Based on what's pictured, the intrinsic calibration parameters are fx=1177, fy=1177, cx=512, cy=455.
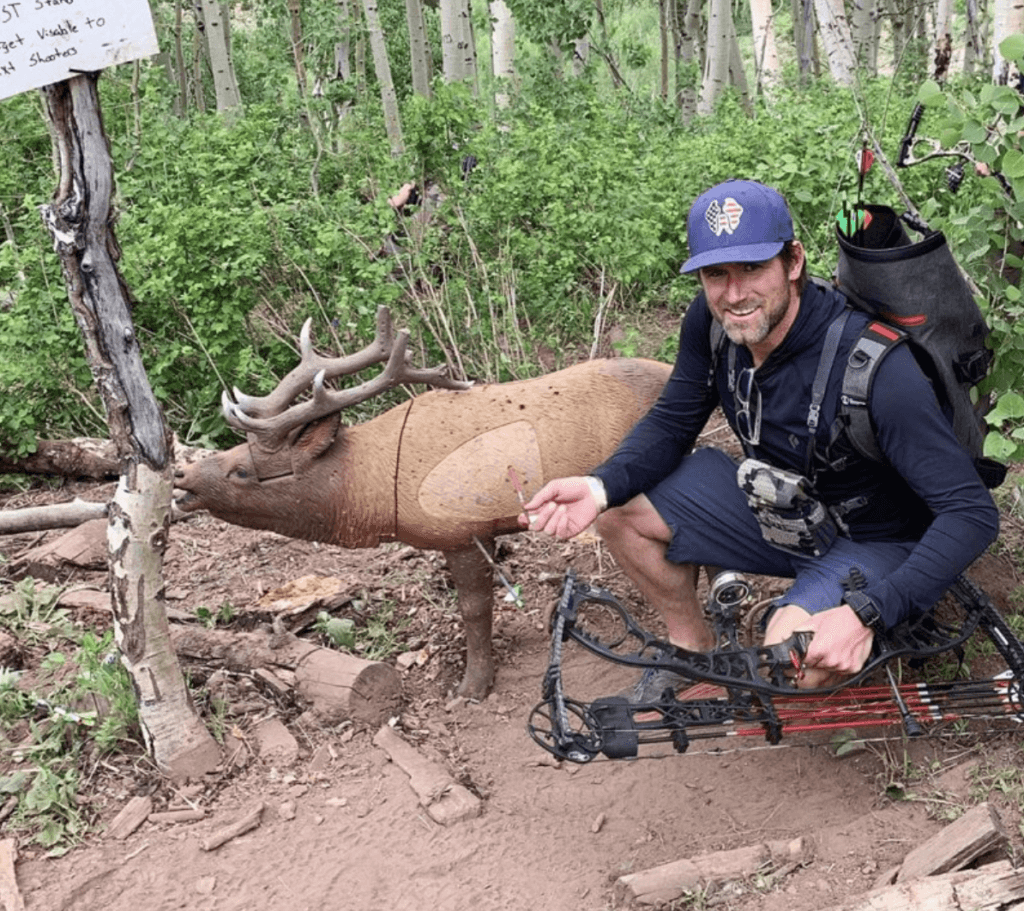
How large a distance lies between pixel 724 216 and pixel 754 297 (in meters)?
0.27

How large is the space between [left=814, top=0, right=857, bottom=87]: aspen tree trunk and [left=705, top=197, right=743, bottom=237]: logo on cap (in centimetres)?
459

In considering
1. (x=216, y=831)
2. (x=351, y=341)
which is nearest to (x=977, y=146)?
(x=216, y=831)

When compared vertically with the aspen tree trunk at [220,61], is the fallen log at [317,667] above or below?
below

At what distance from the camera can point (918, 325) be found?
3.67 m

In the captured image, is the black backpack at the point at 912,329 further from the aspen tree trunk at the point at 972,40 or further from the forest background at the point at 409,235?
the aspen tree trunk at the point at 972,40

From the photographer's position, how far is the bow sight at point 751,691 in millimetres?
3363

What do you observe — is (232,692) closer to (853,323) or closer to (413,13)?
(853,323)

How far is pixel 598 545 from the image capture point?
5.77m

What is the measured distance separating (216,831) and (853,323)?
2.68 m

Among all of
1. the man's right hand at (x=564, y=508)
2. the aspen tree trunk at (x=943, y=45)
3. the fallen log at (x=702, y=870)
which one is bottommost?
the fallen log at (x=702, y=870)

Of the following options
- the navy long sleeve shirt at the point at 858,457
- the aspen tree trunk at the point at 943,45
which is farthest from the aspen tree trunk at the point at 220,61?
the navy long sleeve shirt at the point at 858,457

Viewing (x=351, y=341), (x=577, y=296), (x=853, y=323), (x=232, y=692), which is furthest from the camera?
(x=577, y=296)

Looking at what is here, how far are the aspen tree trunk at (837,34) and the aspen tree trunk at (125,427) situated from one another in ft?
17.9

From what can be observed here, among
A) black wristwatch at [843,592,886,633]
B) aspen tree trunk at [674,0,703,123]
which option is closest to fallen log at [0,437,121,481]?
black wristwatch at [843,592,886,633]
